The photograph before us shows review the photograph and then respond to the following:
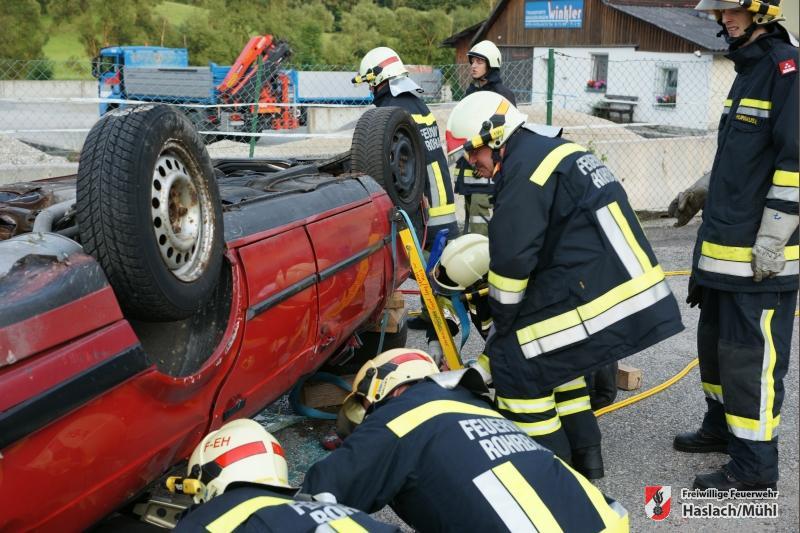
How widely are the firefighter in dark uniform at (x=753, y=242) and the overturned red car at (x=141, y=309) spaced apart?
67.2 inches

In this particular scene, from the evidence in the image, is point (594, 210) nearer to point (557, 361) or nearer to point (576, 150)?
point (576, 150)

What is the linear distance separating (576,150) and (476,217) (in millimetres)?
3493

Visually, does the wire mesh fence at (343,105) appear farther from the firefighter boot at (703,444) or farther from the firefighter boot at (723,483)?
the firefighter boot at (723,483)

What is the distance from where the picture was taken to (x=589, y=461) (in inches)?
154

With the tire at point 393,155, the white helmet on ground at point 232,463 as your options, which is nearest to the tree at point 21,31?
the tire at point 393,155

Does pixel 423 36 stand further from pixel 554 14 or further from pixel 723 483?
pixel 723 483

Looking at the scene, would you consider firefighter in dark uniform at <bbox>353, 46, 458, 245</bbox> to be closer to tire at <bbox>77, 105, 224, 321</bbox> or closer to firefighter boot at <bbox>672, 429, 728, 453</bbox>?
firefighter boot at <bbox>672, 429, 728, 453</bbox>

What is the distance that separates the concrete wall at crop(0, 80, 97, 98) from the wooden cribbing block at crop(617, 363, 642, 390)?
77.5 feet

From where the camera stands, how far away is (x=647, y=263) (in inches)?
142

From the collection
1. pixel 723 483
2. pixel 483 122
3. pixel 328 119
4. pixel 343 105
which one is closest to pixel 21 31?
pixel 328 119

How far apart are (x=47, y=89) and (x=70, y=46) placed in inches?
374

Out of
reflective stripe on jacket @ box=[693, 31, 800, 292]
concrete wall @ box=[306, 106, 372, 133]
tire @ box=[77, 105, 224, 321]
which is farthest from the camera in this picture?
concrete wall @ box=[306, 106, 372, 133]

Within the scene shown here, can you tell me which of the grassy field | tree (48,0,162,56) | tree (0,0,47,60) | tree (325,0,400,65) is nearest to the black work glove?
the grassy field

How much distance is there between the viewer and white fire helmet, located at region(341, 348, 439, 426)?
297 cm
